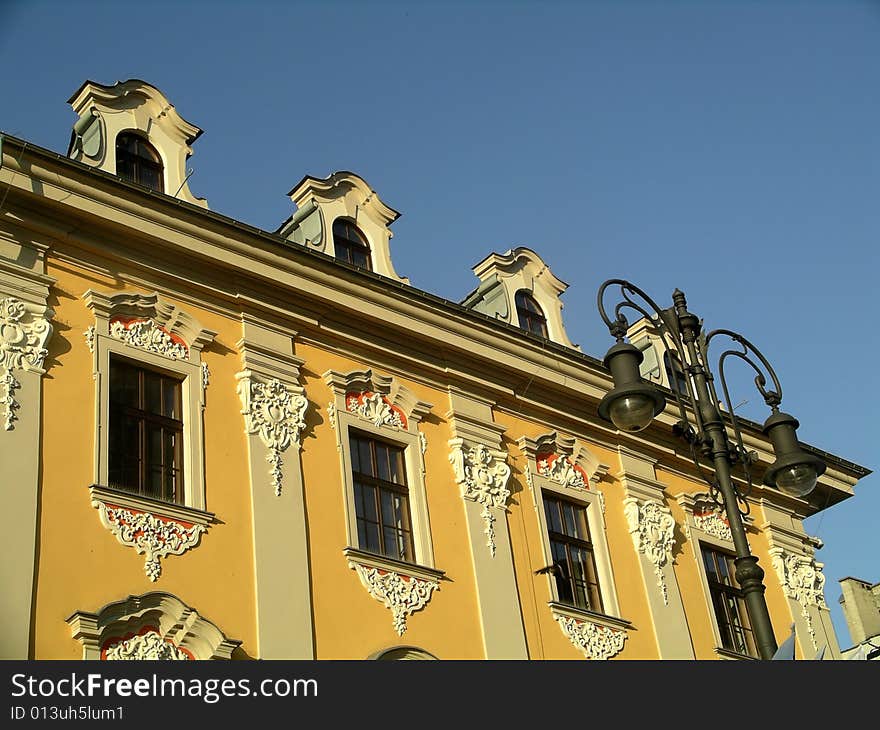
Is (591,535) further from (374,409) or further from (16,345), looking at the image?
(16,345)

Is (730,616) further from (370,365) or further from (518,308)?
(370,365)

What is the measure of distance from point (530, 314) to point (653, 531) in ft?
12.6

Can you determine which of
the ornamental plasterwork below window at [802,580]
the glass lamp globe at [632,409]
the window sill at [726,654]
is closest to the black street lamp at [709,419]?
the glass lamp globe at [632,409]

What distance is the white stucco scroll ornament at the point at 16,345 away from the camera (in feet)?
43.9

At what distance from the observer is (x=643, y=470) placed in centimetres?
1952

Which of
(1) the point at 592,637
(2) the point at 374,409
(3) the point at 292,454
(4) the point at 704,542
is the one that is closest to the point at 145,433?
(3) the point at 292,454

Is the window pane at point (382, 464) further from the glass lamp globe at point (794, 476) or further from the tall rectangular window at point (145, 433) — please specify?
the glass lamp globe at point (794, 476)

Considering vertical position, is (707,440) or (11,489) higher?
(11,489)

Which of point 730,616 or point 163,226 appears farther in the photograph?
point 730,616

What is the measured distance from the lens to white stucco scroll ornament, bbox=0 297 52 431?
43.9 feet

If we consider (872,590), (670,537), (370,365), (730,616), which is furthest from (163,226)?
(872,590)

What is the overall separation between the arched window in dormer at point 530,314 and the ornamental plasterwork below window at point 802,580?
5.08 meters
